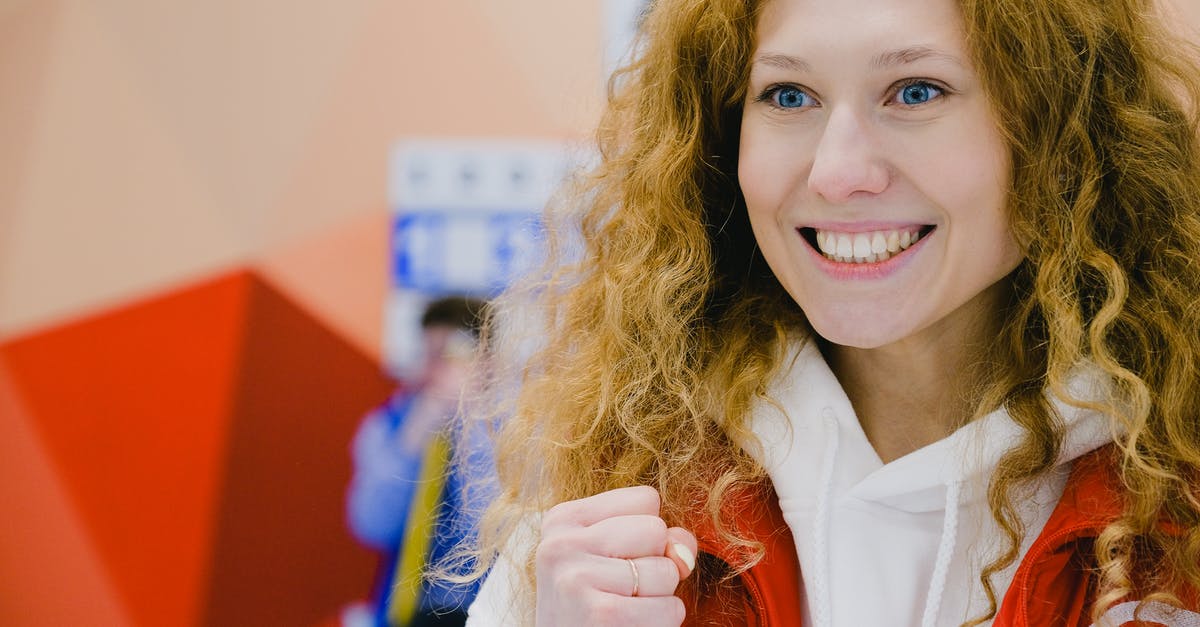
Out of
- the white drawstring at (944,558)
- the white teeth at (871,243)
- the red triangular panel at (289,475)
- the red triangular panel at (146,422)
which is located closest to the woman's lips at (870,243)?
the white teeth at (871,243)

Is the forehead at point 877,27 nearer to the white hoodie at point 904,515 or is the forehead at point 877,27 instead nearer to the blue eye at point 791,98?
the blue eye at point 791,98

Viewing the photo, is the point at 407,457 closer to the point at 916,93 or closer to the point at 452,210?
the point at 452,210

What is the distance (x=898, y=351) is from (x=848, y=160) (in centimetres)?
27

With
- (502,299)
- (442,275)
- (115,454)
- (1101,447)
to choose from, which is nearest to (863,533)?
(1101,447)

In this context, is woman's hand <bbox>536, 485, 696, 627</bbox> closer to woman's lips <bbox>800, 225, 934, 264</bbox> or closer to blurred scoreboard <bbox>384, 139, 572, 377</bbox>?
woman's lips <bbox>800, 225, 934, 264</bbox>

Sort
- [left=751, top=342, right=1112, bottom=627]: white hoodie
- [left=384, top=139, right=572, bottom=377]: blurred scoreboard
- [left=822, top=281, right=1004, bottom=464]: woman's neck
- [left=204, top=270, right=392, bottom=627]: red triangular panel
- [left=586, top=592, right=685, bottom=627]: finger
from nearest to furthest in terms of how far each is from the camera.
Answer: [left=586, top=592, right=685, bottom=627]: finger → [left=751, top=342, right=1112, bottom=627]: white hoodie → [left=822, top=281, right=1004, bottom=464]: woman's neck → [left=204, top=270, right=392, bottom=627]: red triangular panel → [left=384, top=139, right=572, bottom=377]: blurred scoreboard

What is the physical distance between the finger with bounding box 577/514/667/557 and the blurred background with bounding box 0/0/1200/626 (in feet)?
6.75

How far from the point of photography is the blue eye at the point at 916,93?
1.07 m

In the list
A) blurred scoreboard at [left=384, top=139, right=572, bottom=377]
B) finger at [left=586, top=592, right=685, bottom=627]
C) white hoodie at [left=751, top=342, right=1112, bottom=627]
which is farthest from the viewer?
blurred scoreboard at [left=384, top=139, right=572, bottom=377]

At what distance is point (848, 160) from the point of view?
1063 millimetres

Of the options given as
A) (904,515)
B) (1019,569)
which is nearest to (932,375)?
(904,515)

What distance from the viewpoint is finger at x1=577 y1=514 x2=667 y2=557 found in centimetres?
101

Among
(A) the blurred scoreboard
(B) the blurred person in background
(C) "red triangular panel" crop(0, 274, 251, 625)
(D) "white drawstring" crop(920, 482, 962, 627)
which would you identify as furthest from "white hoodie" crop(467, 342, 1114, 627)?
(C) "red triangular panel" crop(0, 274, 251, 625)

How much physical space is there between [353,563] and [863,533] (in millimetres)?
2080
